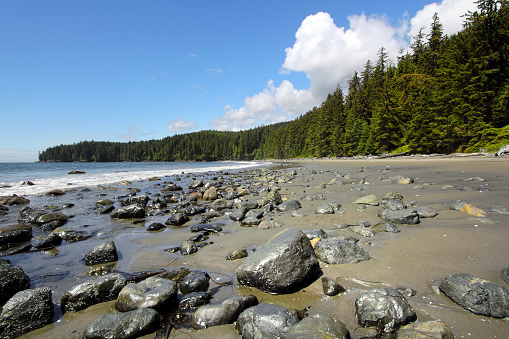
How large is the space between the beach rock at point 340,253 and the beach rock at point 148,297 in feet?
7.30

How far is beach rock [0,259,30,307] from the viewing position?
289 cm

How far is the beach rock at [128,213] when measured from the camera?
23.3 ft

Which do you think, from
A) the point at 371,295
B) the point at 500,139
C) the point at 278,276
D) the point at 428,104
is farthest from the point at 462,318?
the point at 428,104

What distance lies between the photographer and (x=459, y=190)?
7.47 metres

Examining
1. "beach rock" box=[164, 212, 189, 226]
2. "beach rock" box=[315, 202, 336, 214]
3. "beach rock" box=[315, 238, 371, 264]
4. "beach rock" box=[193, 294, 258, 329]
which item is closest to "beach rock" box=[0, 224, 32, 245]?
"beach rock" box=[164, 212, 189, 226]

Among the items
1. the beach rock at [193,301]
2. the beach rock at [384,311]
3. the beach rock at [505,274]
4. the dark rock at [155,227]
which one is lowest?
the dark rock at [155,227]

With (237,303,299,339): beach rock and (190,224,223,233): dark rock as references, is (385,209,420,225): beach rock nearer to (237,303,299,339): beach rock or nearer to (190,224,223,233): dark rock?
(237,303,299,339): beach rock

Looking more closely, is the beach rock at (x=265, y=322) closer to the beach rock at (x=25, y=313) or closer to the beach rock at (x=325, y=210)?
the beach rock at (x=25, y=313)

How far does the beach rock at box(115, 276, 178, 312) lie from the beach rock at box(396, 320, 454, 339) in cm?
243

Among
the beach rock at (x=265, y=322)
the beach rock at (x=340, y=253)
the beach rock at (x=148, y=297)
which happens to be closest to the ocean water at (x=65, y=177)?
the beach rock at (x=148, y=297)

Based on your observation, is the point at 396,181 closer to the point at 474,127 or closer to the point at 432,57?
the point at 474,127

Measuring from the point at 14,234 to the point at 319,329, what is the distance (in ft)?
23.3

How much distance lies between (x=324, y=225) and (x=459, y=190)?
593 centimetres

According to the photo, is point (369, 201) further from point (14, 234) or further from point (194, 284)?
point (14, 234)
